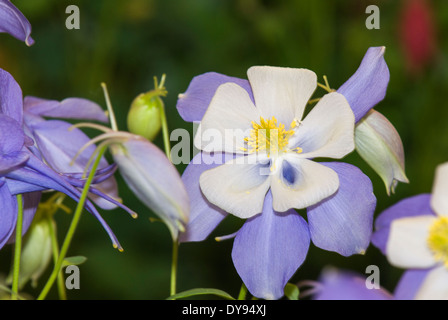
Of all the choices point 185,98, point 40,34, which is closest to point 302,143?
point 185,98

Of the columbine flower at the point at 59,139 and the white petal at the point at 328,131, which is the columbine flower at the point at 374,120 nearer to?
the white petal at the point at 328,131

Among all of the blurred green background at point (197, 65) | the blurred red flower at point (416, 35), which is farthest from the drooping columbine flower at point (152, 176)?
the blurred red flower at point (416, 35)

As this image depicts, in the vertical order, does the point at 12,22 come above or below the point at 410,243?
above

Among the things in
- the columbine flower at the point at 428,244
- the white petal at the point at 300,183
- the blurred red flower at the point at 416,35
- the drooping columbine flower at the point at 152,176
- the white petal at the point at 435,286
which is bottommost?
the white petal at the point at 435,286

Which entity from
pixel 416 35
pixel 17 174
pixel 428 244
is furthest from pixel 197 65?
pixel 428 244

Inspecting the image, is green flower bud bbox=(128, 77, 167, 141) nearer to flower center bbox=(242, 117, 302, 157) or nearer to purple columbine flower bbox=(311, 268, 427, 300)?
flower center bbox=(242, 117, 302, 157)

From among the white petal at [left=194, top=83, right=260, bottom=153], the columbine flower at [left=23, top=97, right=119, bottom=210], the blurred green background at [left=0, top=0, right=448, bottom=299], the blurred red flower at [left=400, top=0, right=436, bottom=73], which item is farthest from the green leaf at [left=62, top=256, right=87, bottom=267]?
the blurred red flower at [left=400, top=0, right=436, bottom=73]

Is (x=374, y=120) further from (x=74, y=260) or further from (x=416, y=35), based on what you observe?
(x=416, y=35)

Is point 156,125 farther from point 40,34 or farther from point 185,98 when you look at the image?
point 40,34
